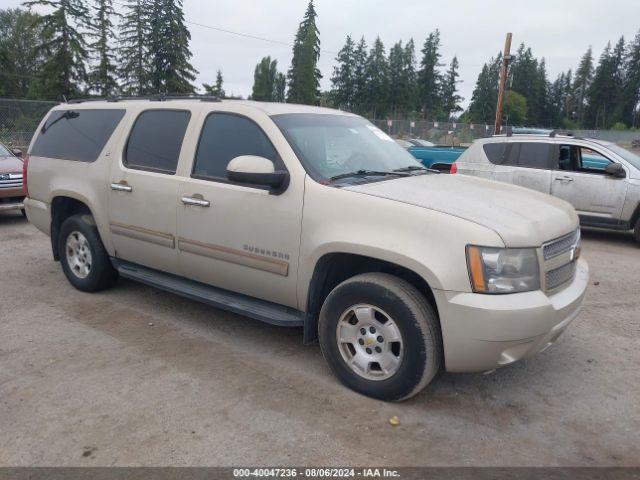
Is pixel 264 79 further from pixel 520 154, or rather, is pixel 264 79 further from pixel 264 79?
pixel 520 154

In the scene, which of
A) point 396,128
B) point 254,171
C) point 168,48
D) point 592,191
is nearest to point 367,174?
point 254,171

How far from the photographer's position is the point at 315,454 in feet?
9.62

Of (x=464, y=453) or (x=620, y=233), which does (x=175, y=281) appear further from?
(x=620, y=233)

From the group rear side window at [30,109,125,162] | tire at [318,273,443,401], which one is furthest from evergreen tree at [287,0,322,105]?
tire at [318,273,443,401]

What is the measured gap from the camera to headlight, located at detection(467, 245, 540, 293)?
3033 millimetres

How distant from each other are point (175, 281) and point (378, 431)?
2320mm

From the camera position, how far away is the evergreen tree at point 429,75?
101m

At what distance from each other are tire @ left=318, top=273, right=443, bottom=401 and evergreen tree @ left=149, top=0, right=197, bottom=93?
43680 mm

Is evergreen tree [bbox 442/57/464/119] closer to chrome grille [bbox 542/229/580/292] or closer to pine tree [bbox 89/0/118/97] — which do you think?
pine tree [bbox 89/0/118/97]

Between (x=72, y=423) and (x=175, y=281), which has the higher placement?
(x=175, y=281)

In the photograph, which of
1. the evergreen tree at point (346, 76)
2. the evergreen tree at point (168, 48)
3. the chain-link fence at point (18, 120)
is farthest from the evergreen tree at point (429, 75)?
the chain-link fence at point (18, 120)

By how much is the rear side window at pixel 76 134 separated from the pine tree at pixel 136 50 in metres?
41.8

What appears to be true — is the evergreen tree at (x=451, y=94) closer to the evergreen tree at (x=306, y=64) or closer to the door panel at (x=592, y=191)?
the evergreen tree at (x=306, y=64)

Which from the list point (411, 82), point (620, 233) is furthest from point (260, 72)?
point (620, 233)
